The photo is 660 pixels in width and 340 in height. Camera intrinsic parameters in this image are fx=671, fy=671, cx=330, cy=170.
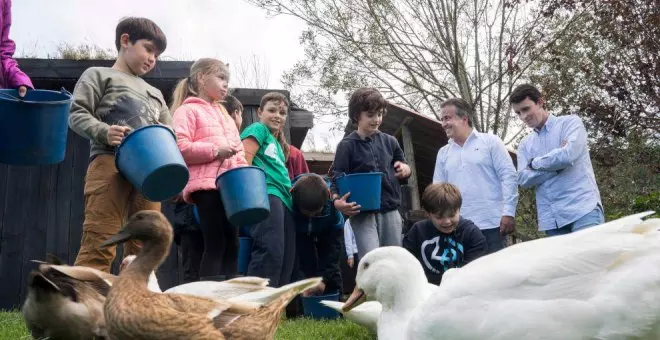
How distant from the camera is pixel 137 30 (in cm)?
457

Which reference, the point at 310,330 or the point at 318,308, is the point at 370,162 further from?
the point at 310,330

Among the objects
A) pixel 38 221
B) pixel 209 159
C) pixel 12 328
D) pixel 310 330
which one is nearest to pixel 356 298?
pixel 310 330

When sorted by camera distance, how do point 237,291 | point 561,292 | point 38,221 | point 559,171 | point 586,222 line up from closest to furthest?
1. point 561,292
2. point 237,291
3. point 586,222
4. point 559,171
5. point 38,221

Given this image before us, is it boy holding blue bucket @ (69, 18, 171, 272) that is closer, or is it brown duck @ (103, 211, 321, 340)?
brown duck @ (103, 211, 321, 340)

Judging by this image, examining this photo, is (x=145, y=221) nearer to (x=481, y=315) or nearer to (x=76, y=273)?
(x=76, y=273)

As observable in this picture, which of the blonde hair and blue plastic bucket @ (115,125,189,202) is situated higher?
the blonde hair

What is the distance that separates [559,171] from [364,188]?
5.44 feet

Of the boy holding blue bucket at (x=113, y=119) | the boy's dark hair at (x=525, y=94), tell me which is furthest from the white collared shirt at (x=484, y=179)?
the boy holding blue bucket at (x=113, y=119)

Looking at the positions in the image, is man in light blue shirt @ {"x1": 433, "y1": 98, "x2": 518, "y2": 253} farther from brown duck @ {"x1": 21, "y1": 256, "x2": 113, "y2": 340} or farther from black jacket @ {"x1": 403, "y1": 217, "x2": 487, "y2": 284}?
brown duck @ {"x1": 21, "y1": 256, "x2": 113, "y2": 340}

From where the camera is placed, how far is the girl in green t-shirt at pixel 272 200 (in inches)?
202

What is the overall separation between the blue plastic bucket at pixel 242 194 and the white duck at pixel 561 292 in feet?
5.69

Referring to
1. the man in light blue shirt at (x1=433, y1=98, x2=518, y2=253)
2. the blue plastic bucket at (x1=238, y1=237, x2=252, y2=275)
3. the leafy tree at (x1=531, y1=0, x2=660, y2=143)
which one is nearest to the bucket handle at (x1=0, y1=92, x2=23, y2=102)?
the blue plastic bucket at (x1=238, y1=237, x2=252, y2=275)

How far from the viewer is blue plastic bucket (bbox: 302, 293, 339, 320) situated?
18.7 feet

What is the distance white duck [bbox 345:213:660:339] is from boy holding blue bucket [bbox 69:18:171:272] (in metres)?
2.11
